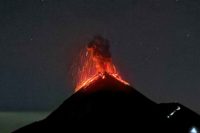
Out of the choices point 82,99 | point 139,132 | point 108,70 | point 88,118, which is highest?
point 108,70

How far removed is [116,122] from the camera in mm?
57156

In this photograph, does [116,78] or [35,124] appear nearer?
[35,124]

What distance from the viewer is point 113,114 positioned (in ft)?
198

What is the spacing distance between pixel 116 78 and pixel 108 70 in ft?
11.2

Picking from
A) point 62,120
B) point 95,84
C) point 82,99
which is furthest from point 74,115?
point 95,84

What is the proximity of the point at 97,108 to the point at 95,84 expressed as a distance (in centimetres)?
902

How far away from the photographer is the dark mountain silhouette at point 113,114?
187 feet

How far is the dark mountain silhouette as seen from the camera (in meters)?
56.9

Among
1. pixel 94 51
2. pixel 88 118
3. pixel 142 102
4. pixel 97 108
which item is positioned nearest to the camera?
pixel 88 118

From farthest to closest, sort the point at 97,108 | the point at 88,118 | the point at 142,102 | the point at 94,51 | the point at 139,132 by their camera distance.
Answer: the point at 94,51, the point at 142,102, the point at 97,108, the point at 88,118, the point at 139,132

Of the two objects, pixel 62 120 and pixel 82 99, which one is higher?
pixel 82 99

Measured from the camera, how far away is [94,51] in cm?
7281

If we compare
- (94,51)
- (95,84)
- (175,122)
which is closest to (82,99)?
(95,84)

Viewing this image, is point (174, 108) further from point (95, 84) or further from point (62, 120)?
point (62, 120)
